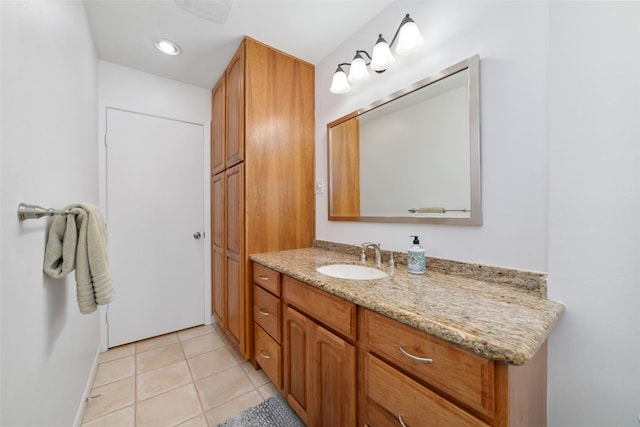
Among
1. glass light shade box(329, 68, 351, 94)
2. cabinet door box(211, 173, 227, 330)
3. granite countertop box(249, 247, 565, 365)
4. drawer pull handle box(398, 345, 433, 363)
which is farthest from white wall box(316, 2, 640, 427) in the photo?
cabinet door box(211, 173, 227, 330)

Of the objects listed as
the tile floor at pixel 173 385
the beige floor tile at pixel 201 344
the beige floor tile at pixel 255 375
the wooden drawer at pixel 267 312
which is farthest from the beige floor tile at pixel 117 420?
the wooden drawer at pixel 267 312

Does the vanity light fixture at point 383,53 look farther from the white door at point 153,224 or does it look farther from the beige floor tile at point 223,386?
the beige floor tile at point 223,386

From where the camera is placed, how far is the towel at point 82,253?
906mm

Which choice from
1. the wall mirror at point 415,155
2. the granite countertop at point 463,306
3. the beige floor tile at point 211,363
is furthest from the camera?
the beige floor tile at point 211,363

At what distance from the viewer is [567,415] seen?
30.6 inches

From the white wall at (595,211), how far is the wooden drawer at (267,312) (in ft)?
3.82

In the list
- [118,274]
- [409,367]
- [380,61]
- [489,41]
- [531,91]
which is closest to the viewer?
[409,367]

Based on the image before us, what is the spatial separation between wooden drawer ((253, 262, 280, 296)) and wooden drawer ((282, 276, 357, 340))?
7cm

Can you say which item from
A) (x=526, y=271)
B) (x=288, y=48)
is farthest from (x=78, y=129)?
(x=526, y=271)

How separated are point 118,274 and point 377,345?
2264 mm

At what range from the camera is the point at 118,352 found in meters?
Result: 1.95

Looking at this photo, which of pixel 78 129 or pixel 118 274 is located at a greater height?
pixel 78 129

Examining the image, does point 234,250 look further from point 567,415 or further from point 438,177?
point 567,415

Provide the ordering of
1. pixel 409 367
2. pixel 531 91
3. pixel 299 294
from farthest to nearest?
pixel 299 294 → pixel 531 91 → pixel 409 367
